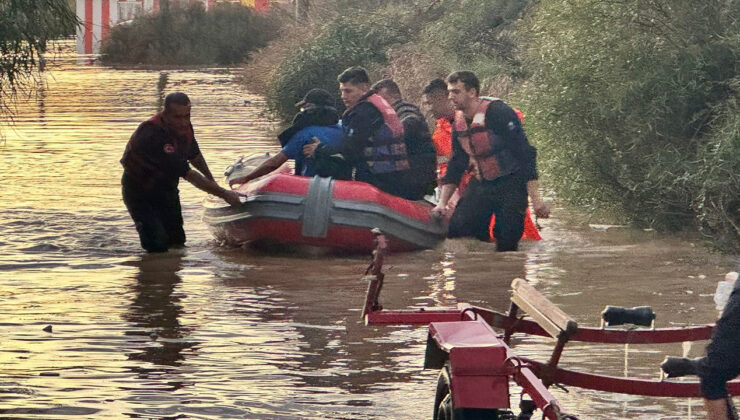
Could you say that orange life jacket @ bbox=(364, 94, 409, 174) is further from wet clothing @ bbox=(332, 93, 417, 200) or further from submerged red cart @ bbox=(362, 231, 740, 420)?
submerged red cart @ bbox=(362, 231, 740, 420)

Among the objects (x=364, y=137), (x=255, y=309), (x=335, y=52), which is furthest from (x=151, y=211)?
(x=335, y=52)

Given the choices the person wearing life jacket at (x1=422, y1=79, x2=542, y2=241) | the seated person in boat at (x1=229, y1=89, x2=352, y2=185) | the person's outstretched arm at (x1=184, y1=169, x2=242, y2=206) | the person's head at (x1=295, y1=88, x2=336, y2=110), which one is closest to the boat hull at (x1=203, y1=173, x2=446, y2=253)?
the person's outstretched arm at (x1=184, y1=169, x2=242, y2=206)

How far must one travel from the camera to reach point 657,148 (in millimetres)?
14086

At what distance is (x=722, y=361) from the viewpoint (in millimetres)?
5156

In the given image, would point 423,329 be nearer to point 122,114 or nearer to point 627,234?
point 627,234

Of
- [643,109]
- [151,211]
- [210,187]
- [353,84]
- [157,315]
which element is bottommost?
[157,315]

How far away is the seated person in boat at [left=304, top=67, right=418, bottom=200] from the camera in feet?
44.4

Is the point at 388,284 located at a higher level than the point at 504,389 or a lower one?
lower

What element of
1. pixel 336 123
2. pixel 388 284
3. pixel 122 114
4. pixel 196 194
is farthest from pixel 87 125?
pixel 388 284

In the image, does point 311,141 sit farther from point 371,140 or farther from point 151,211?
point 151,211

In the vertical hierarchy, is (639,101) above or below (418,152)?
above

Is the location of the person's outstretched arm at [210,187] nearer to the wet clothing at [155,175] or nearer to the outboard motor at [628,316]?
the wet clothing at [155,175]

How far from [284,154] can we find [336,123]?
0.72 m

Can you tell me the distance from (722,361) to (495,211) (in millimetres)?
8249
